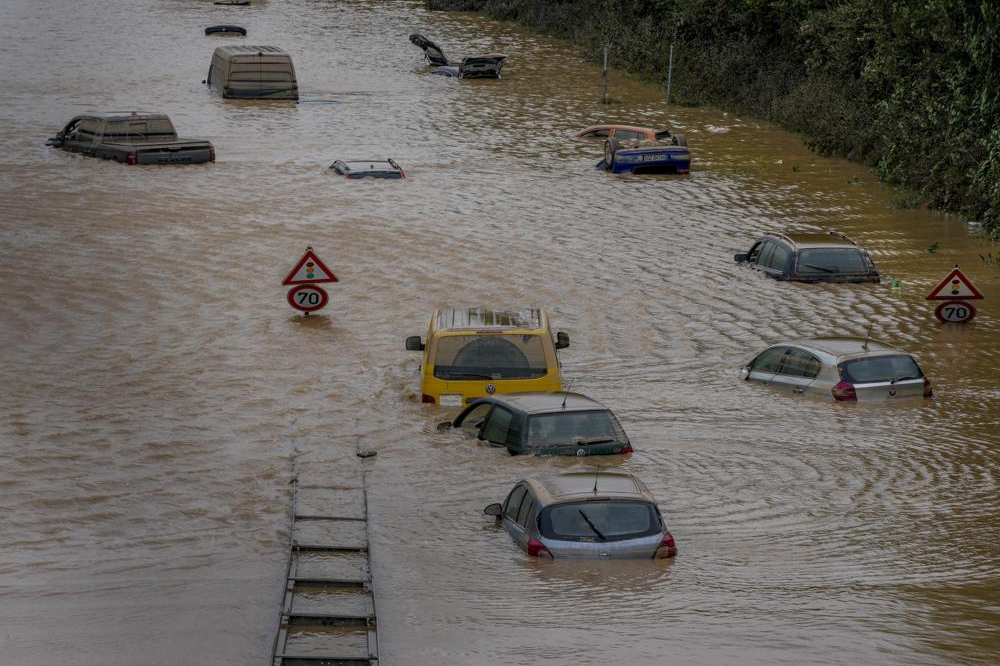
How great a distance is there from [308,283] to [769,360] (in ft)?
26.7

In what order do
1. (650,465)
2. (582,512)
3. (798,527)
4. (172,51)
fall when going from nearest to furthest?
1. (582,512)
2. (798,527)
3. (650,465)
4. (172,51)

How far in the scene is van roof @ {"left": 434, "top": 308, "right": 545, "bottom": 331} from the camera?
21.1m

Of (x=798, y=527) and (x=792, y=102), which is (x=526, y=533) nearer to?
(x=798, y=527)

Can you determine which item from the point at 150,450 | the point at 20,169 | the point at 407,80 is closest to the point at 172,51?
the point at 407,80

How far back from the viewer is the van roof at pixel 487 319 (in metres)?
21.1

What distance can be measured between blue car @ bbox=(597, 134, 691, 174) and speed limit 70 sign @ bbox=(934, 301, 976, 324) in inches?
622

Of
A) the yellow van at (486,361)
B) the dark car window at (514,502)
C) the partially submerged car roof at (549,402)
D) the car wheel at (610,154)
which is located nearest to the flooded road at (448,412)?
the dark car window at (514,502)

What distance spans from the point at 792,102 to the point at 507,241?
19743 mm

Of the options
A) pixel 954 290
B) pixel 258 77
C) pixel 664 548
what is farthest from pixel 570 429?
pixel 258 77

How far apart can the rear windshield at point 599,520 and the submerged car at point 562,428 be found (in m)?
3.32

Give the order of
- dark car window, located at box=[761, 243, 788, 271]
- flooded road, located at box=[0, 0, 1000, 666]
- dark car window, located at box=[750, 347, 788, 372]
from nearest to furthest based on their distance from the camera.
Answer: flooded road, located at box=[0, 0, 1000, 666], dark car window, located at box=[750, 347, 788, 372], dark car window, located at box=[761, 243, 788, 271]

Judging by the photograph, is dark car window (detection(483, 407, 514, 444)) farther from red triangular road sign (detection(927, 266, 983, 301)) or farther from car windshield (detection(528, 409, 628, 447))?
red triangular road sign (detection(927, 266, 983, 301))

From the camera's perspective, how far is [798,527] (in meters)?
17.3

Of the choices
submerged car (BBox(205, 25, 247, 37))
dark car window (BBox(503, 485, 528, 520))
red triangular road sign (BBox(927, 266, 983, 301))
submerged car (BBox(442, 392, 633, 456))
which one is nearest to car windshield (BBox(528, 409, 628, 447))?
submerged car (BBox(442, 392, 633, 456))
